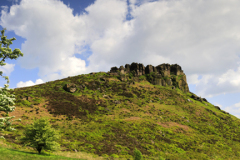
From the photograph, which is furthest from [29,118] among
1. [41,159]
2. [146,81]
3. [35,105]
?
[146,81]

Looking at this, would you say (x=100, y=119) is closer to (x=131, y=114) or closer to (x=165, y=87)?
(x=131, y=114)

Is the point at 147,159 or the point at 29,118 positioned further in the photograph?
the point at 29,118

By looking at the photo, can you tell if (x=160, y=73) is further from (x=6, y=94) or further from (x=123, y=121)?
(x=6, y=94)

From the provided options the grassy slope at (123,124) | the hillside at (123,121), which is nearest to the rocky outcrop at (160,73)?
the hillside at (123,121)

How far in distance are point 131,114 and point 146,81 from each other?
55650 mm

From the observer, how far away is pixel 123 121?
52250mm

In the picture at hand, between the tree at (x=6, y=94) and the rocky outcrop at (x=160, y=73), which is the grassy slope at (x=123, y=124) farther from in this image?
the rocky outcrop at (x=160, y=73)

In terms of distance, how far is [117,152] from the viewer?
106 ft

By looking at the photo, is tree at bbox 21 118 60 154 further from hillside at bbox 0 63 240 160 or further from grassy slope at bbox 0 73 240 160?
grassy slope at bbox 0 73 240 160

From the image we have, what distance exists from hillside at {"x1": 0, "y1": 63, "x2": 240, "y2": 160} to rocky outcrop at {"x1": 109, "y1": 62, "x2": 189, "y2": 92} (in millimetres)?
16707

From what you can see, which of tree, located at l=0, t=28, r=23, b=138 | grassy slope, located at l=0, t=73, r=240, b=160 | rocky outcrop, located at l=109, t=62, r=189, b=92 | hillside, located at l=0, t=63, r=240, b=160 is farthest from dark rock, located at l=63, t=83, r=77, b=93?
tree, located at l=0, t=28, r=23, b=138

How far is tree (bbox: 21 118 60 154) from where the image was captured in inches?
856

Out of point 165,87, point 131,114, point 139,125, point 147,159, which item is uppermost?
point 165,87

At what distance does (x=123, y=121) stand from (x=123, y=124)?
8.47 ft
